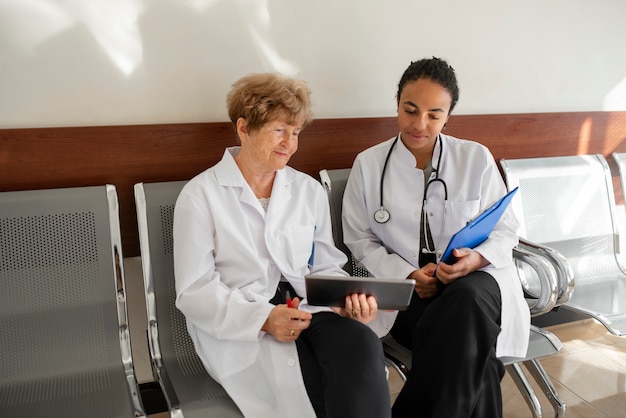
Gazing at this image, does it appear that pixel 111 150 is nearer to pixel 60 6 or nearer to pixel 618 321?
pixel 60 6

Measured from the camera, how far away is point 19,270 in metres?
1.68

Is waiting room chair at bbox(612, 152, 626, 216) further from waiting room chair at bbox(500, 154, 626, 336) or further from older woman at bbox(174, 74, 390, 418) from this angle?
older woman at bbox(174, 74, 390, 418)

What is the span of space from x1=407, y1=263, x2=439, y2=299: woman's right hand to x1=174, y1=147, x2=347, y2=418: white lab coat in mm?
263

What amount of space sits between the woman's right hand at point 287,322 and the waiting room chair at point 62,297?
421mm

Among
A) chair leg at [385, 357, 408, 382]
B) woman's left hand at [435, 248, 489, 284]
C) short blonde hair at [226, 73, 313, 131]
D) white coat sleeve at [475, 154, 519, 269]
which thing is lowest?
chair leg at [385, 357, 408, 382]

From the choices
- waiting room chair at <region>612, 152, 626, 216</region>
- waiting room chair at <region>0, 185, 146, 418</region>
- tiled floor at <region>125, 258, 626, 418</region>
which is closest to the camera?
waiting room chair at <region>0, 185, 146, 418</region>

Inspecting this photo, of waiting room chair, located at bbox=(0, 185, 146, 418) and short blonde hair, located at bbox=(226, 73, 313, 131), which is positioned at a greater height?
short blonde hair, located at bbox=(226, 73, 313, 131)

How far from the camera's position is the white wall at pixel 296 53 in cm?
181

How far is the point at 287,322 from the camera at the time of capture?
60.4 inches

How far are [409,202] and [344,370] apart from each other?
76 cm

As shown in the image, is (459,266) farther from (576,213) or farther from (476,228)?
(576,213)

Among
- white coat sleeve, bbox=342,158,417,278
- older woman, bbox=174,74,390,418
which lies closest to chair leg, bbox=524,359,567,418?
white coat sleeve, bbox=342,158,417,278

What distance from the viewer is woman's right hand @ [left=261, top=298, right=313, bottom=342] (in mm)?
1534

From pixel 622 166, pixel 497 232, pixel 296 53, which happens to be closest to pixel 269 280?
pixel 497 232
